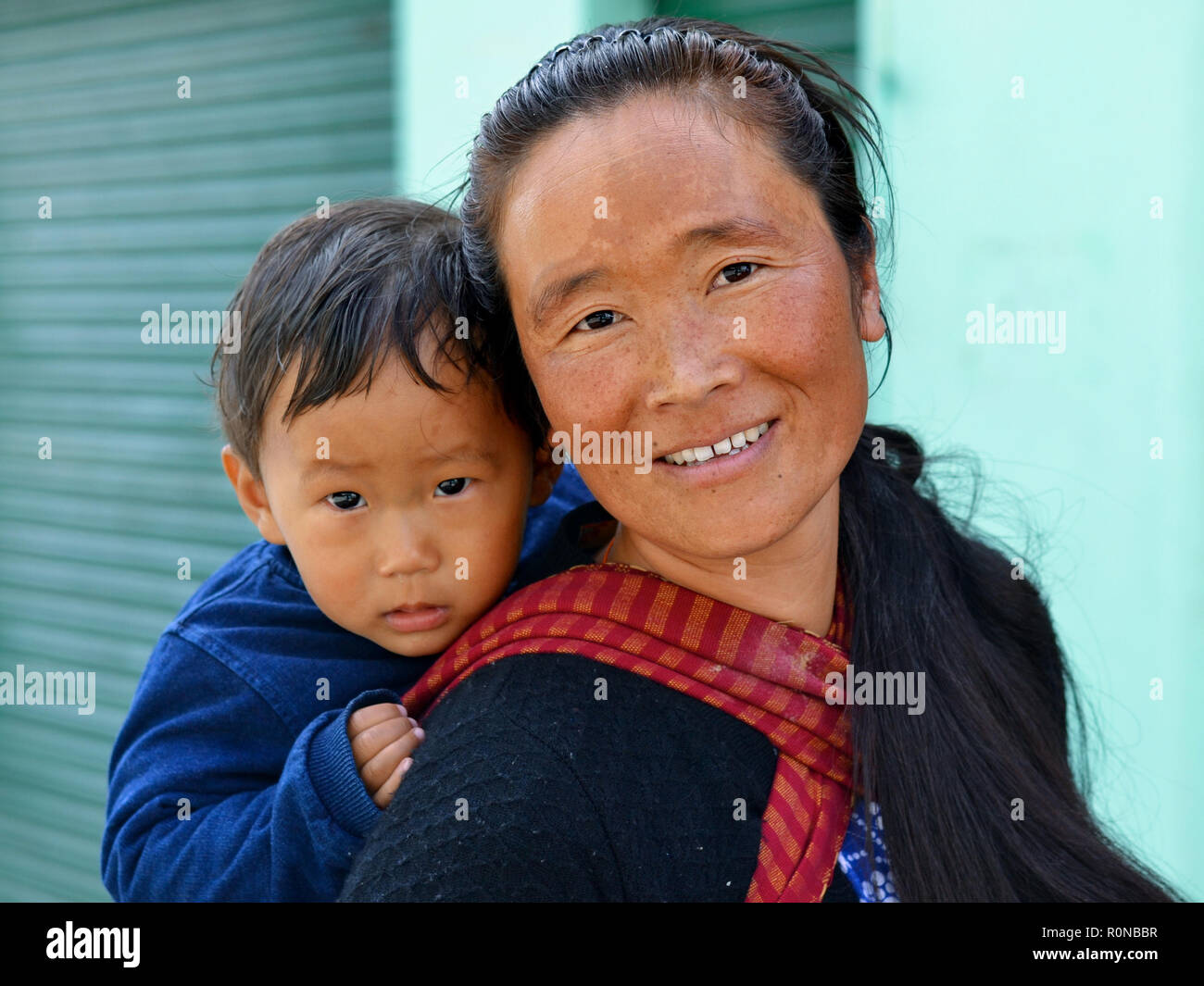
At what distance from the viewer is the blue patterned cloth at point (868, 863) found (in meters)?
1.42

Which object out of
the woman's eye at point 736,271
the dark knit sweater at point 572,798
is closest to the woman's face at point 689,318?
the woman's eye at point 736,271

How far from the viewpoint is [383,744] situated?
1.55 meters

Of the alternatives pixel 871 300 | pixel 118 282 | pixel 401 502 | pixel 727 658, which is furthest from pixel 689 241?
pixel 118 282

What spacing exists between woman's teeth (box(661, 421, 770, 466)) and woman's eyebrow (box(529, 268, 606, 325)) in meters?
0.24

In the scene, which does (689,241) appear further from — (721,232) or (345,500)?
(345,500)

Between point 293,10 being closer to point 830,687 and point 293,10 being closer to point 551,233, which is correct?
point 551,233

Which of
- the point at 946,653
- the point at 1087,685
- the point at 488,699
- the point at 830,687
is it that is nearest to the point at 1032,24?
the point at 1087,685

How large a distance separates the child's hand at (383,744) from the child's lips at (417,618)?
19 centimetres

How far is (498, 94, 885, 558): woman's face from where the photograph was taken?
1.43 metres

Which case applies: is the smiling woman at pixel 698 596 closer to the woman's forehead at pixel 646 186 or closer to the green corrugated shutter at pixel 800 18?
the woman's forehead at pixel 646 186

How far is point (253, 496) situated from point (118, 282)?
3.76 m

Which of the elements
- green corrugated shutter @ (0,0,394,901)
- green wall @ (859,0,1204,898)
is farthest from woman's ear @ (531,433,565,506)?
green corrugated shutter @ (0,0,394,901)

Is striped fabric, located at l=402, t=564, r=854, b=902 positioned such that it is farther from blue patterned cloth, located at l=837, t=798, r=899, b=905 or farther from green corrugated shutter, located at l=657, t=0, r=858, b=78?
green corrugated shutter, located at l=657, t=0, r=858, b=78

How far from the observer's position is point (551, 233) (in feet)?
4.85
